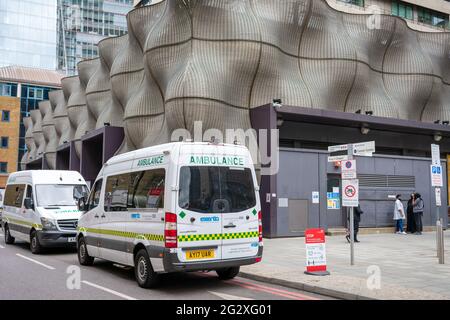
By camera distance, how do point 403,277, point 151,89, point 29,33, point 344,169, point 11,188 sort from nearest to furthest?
point 403,277
point 344,169
point 11,188
point 151,89
point 29,33

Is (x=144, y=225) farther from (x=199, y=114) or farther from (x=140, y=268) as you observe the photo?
(x=199, y=114)

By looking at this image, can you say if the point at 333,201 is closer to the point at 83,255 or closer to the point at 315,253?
the point at 315,253

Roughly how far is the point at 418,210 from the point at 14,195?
56.0ft

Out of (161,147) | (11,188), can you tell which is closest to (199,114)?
(11,188)

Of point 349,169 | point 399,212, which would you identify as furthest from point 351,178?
point 399,212

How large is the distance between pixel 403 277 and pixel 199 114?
1267 centimetres

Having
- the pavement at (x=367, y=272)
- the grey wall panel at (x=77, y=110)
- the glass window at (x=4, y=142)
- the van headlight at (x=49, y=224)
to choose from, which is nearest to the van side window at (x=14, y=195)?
the van headlight at (x=49, y=224)

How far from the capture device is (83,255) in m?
12.0

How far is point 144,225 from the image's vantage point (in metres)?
9.05

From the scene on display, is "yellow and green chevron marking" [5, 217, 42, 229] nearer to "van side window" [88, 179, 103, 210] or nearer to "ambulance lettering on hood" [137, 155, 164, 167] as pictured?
"van side window" [88, 179, 103, 210]

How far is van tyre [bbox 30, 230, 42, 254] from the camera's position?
1401 cm

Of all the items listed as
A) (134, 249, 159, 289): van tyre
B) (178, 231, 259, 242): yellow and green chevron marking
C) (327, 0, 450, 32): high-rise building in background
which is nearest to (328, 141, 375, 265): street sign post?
(178, 231, 259, 242): yellow and green chevron marking

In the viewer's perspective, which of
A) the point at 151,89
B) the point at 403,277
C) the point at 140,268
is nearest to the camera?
the point at 140,268

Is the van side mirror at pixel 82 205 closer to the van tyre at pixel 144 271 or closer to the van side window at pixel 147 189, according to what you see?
the van side window at pixel 147 189
